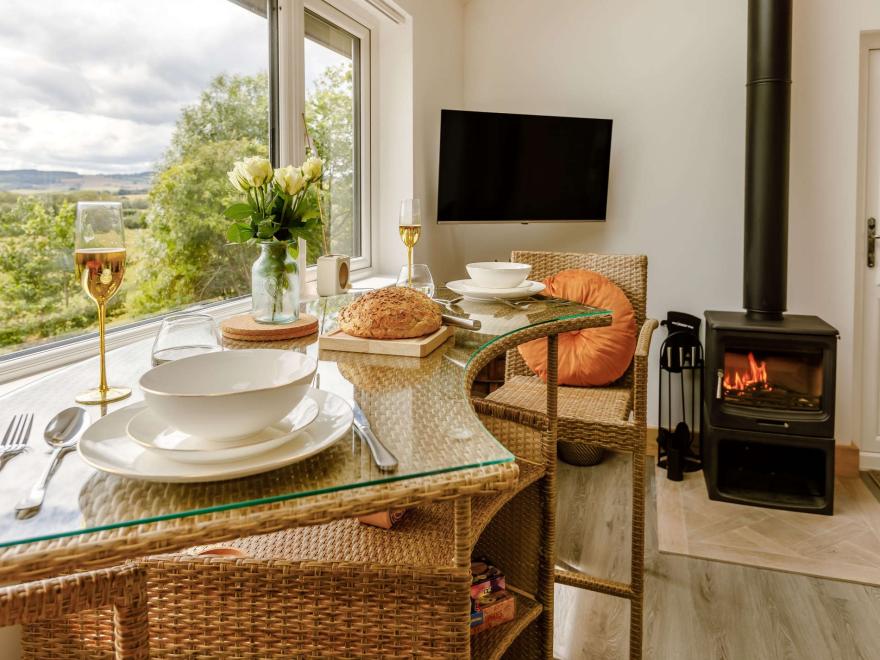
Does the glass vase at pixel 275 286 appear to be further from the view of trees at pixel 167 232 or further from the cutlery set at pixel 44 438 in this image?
the cutlery set at pixel 44 438

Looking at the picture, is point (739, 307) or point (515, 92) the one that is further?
point (515, 92)

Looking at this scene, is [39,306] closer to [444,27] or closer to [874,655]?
[874,655]

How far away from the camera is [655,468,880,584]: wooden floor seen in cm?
233

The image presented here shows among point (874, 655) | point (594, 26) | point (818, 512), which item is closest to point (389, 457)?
point (874, 655)

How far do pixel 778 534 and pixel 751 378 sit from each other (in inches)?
26.3

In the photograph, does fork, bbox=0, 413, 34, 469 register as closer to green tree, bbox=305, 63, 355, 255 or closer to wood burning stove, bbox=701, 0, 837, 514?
green tree, bbox=305, 63, 355, 255

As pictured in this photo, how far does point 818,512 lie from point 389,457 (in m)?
2.70

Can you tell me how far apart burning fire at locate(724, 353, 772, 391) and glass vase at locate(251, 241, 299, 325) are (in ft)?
7.19

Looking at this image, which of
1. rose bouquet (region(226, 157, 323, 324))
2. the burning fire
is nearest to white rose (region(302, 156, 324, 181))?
rose bouquet (region(226, 157, 323, 324))

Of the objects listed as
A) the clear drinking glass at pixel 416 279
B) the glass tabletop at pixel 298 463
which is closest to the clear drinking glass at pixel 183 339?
the glass tabletop at pixel 298 463

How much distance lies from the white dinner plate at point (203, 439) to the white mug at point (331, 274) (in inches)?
50.6

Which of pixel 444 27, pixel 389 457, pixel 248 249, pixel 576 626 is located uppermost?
pixel 444 27

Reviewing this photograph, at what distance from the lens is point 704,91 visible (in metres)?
3.30

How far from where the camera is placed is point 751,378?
288 centimetres
